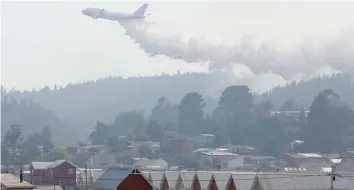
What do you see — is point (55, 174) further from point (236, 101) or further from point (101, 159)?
point (236, 101)

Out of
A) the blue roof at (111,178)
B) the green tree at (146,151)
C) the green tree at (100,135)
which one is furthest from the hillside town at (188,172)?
the green tree at (100,135)

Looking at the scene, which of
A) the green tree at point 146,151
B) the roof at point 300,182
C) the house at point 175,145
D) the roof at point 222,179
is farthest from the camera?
the house at point 175,145

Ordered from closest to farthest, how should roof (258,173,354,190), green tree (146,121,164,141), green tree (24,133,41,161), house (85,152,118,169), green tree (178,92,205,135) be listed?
roof (258,173,354,190)
house (85,152,118,169)
green tree (24,133,41,161)
green tree (146,121,164,141)
green tree (178,92,205,135)

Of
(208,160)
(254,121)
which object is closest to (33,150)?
(208,160)

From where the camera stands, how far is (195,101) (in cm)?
16300

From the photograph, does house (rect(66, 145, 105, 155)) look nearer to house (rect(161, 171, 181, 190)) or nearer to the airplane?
the airplane

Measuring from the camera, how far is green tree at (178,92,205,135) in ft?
527

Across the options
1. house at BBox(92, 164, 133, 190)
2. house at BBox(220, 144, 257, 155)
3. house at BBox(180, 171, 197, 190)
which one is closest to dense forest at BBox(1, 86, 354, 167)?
house at BBox(220, 144, 257, 155)

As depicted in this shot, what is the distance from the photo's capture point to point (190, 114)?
163000 mm

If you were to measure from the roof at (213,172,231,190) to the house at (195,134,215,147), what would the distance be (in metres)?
95.3

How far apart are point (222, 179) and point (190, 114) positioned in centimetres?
11566

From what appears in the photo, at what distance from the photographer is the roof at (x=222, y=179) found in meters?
46.3

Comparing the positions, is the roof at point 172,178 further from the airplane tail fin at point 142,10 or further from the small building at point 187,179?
the airplane tail fin at point 142,10

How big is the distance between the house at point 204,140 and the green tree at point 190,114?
29.0 feet
